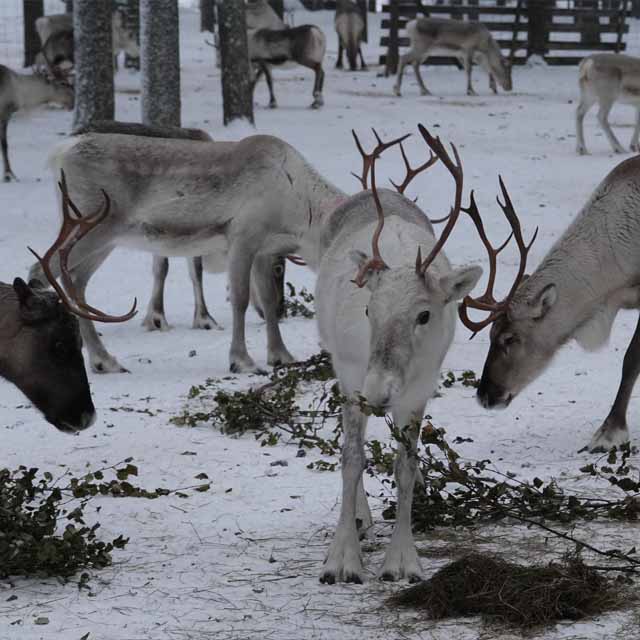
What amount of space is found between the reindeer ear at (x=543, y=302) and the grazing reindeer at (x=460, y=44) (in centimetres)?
1596

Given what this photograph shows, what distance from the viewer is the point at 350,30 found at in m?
24.2

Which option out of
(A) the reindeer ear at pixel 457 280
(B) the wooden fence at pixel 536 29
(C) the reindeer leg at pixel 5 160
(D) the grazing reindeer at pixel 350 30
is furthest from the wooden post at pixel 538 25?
(A) the reindeer ear at pixel 457 280

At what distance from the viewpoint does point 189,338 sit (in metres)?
8.54

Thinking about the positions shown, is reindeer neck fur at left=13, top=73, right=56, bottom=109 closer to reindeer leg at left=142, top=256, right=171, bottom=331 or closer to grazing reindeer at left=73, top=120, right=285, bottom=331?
grazing reindeer at left=73, top=120, right=285, bottom=331

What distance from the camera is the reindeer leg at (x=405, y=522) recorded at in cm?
410

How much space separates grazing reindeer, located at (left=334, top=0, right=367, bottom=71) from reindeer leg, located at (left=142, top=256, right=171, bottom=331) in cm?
1636

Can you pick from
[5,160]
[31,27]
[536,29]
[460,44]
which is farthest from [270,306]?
[536,29]

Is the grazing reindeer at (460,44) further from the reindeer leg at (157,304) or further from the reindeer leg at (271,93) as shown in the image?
the reindeer leg at (157,304)

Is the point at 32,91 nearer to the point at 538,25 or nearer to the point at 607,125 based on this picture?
the point at 607,125

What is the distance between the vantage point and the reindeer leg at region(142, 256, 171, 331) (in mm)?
8664

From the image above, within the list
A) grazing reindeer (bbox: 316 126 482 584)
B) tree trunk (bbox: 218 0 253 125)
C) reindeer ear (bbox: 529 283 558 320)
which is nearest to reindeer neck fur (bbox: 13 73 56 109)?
tree trunk (bbox: 218 0 253 125)

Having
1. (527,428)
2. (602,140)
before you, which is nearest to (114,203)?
(527,428)

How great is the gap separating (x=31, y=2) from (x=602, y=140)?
1087cm

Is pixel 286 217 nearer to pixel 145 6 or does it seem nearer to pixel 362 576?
pixel 362 576
